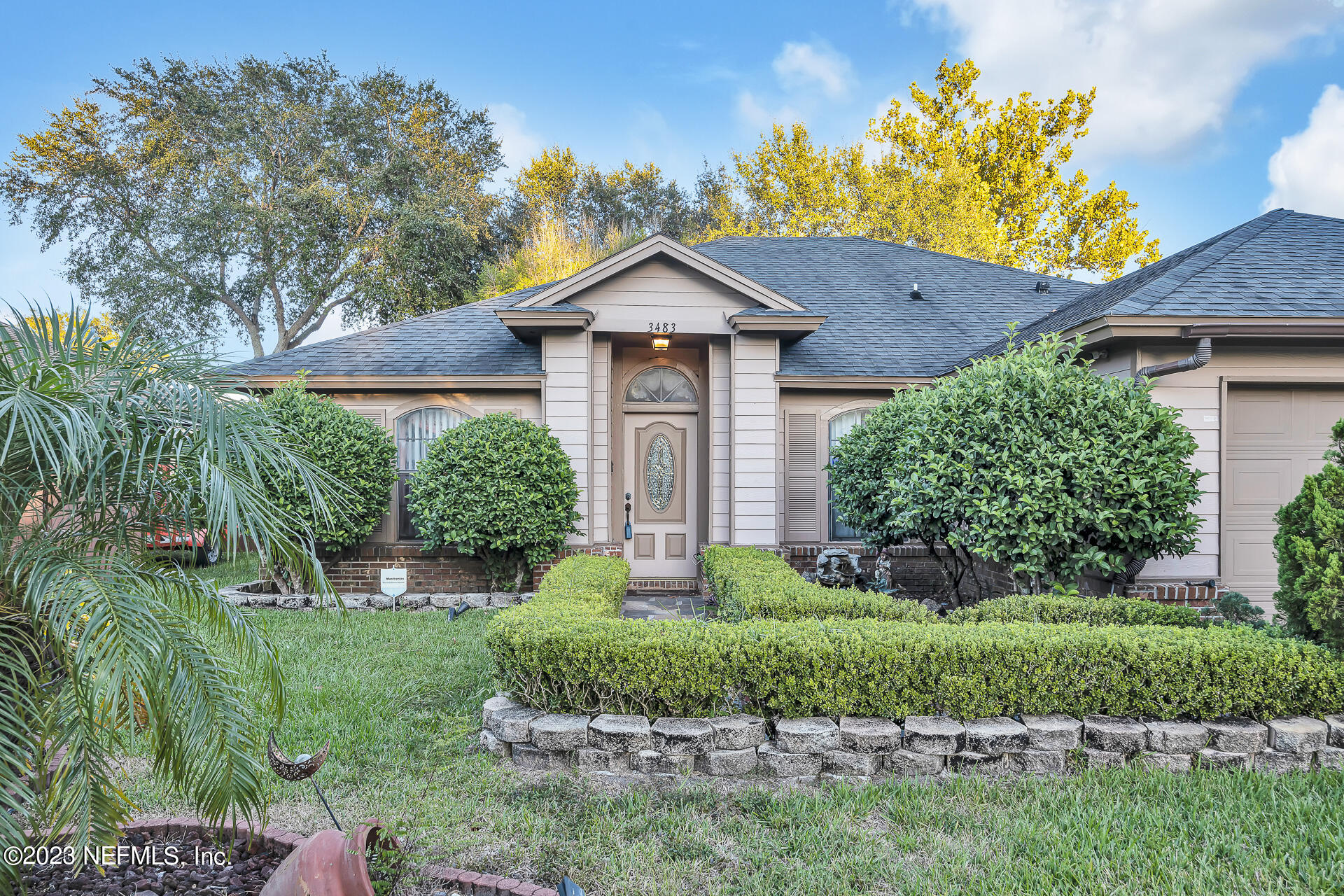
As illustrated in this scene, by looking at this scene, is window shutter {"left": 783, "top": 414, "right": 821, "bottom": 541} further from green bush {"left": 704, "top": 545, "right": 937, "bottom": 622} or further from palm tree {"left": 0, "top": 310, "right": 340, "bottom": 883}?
palm tree {"left": 0, "top": 310, "right": 340, "bottom": 883}

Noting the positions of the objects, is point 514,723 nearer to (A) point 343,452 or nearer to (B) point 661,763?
(B) point 661,763

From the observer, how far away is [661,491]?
9047mm

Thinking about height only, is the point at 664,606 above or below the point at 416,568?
below

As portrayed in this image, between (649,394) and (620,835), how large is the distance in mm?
6708

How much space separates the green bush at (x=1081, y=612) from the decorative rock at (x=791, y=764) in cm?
166

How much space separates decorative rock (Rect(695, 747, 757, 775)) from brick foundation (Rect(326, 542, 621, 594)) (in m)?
5.00

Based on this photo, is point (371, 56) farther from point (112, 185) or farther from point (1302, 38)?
point (1302, 38)

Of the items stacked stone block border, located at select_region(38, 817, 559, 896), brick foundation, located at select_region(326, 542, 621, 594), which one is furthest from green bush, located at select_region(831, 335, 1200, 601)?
stacked stone block border, located at select_region(38, 817, 559, 896)

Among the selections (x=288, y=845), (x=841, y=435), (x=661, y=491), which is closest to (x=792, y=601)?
(x=288, y=845)

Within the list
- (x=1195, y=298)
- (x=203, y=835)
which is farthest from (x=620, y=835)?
(x=1195, y=298)

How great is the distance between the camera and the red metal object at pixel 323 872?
1.96m

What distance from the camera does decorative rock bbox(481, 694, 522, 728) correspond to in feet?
12.0

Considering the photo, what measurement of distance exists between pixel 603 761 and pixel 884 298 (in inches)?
377

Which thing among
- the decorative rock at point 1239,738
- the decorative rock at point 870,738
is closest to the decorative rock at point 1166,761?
the decorative rock at point 1239,738
